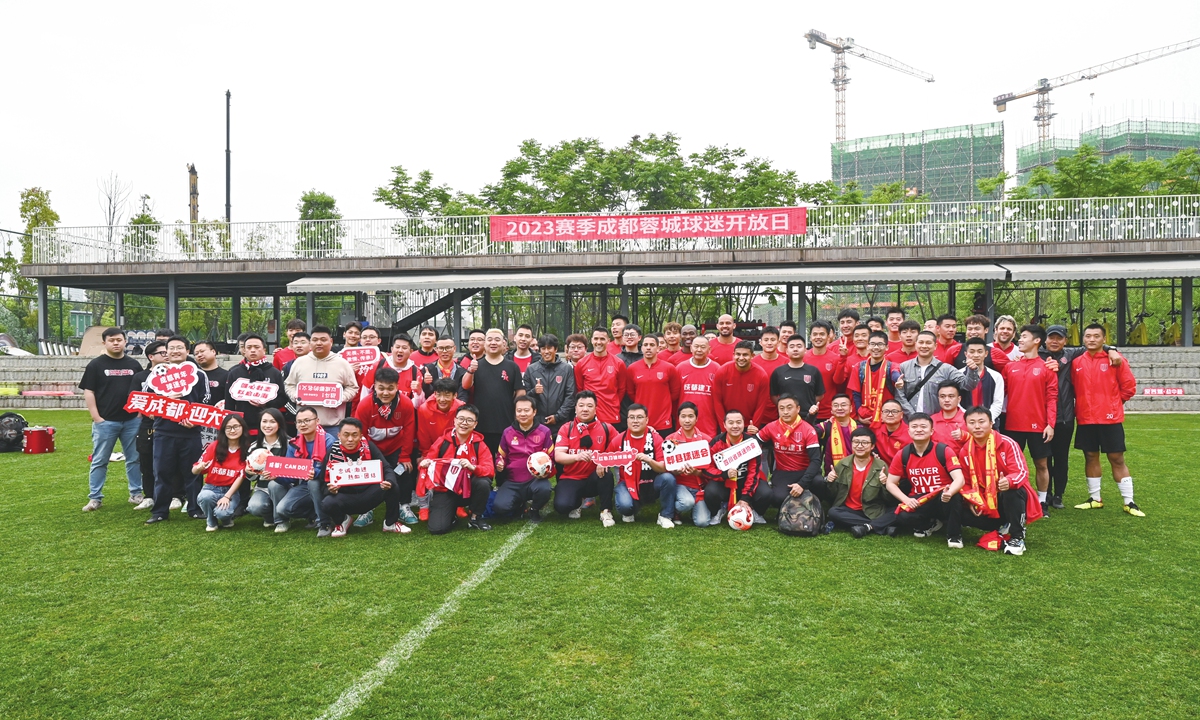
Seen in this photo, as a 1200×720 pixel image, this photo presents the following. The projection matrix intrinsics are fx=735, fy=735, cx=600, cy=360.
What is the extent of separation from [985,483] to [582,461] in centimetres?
312

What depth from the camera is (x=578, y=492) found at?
21.2 feet

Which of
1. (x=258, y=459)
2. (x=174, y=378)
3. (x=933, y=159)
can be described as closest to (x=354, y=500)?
(x=258, y=459)

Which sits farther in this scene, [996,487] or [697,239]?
[697,239]

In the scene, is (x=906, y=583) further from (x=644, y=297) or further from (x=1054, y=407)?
(x=644, y=297)

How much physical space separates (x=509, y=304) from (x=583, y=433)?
19058mm

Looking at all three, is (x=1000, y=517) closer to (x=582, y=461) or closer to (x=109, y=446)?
(x=582, y=461)

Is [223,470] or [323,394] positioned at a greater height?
[323,394]

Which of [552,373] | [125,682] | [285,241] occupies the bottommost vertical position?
[125,682]

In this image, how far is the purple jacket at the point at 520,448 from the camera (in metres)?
6.39

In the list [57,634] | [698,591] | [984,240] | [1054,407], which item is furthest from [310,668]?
[984,240]

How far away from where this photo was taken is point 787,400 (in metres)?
6.06

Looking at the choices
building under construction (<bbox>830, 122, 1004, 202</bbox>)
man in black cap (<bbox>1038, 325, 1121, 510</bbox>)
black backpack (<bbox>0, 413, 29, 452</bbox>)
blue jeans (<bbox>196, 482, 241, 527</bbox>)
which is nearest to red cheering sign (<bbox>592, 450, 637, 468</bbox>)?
blue jeans (<bbox>196, 482, 241, 527</bbox>)

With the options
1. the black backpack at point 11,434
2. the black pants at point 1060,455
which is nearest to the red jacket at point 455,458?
the black pants at point 1060,455

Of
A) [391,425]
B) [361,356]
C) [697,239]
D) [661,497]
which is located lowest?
[661,497]
